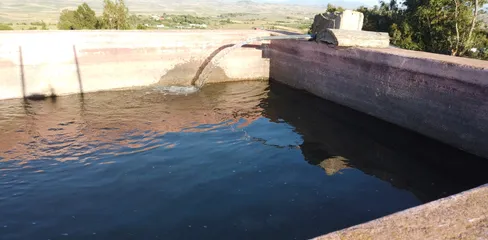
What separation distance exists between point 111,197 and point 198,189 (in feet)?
4.98

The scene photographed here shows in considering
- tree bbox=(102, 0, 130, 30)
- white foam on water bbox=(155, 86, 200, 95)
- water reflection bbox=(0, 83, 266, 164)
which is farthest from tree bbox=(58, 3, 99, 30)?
water reflection bbox=(0, 83, 266, 164)

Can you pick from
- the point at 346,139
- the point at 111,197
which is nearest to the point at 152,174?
the point at 111,197

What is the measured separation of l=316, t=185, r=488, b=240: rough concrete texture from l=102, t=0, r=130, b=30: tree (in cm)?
2113

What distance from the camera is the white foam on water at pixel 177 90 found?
1330 centimetres

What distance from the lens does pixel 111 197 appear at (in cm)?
621

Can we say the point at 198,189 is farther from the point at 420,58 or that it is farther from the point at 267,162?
the point at 420,58

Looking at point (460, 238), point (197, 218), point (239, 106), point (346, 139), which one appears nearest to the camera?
point (460, 238)

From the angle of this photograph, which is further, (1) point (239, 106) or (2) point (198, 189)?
(1) point (239, 106)

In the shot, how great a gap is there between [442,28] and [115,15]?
1722 cm

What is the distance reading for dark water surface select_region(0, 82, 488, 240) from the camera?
5574 millimetres

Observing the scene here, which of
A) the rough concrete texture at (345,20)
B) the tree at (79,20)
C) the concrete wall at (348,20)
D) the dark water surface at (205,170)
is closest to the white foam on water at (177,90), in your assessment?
the dark water surface at (205,170)

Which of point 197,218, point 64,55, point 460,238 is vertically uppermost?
point 64,55

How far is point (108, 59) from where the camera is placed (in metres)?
13.2

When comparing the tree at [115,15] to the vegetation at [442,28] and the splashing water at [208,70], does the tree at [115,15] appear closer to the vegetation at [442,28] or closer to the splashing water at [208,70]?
the splashing water at [208,70]
